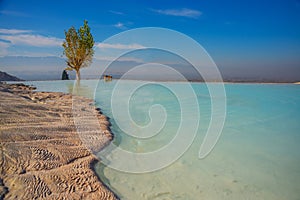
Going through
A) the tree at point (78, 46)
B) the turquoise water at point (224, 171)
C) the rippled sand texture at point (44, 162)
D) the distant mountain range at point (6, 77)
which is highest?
the tree at point (78, 46)

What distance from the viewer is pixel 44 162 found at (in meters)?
2.01

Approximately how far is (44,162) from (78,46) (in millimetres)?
16104

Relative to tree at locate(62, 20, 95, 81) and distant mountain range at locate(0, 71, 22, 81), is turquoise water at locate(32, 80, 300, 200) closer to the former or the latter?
tree at locate(62, 20, 95, 81)

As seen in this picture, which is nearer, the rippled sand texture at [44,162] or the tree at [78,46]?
the rippled sand texture at [44,162]

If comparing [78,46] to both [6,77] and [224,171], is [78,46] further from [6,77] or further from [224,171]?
[224,171]

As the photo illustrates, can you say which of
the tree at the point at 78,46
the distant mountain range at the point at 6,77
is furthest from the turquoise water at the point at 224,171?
the distant mountain range at the point at 6,77

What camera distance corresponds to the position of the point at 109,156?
259 centimetres

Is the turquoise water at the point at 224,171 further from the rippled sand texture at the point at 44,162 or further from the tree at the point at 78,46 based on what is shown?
the tree at the point at 78,46

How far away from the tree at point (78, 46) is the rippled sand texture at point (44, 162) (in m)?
14.3

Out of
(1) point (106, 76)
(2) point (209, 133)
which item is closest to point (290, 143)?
(2) point (209, 133)

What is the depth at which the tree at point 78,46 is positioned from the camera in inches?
619

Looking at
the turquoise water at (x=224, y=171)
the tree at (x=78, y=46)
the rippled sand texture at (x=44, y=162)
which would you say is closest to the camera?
the rippled sand texture at (x=44, y=162)

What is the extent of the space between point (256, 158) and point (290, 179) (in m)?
0.53

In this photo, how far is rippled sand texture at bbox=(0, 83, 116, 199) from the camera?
162 cm
